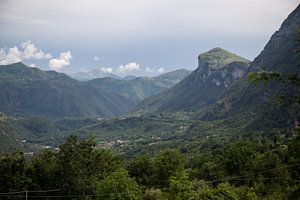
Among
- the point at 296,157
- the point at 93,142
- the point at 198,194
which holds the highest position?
the point at 296,157

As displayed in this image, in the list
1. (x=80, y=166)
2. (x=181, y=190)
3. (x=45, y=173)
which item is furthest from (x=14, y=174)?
(x=181, y=190)

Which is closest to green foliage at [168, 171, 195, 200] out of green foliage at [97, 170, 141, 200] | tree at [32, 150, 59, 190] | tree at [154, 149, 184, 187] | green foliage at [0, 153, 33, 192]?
green foliage at [97, 170, 141, 200]

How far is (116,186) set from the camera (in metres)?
69.1

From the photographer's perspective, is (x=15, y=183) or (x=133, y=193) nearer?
(x=133, y=193)

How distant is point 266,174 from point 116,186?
37.2 meters

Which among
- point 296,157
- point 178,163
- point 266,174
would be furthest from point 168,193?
point 296,157

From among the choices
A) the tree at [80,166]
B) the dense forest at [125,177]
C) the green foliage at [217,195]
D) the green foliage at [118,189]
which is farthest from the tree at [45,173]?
the green foliage at [217,195]

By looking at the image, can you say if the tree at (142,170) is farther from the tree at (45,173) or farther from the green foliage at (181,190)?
the green foliage at (181,190)

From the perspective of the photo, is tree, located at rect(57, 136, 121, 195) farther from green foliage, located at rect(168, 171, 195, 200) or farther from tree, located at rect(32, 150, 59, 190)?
green foliage, located at rect(168, 171, 195, 200)

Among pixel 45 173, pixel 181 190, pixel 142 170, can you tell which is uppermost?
pixel 181 190

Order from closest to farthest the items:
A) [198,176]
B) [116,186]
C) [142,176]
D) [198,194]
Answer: [198,194] < [116,186] < [142,176] < [198,176]

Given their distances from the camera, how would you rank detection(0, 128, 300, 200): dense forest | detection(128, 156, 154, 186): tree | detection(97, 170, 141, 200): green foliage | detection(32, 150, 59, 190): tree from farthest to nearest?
detection(128, 156, 154, 186): tree < detection(32, 150, 59, 190): tree < detection(0, 128, 300, 200): dense forest < detection(97, 170, 141, 200): green foliage

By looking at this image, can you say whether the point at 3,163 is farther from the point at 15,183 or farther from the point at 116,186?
the point at 116,186

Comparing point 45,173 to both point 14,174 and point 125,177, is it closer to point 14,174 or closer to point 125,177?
point 14,174
